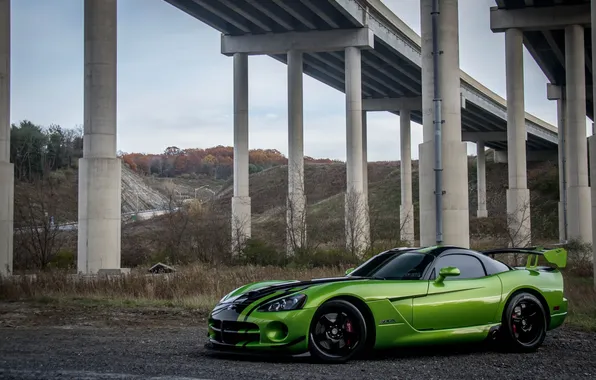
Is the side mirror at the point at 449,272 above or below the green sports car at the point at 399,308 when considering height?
above

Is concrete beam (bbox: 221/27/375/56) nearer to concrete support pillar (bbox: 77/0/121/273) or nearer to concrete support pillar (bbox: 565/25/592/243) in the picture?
concrete support pillar (bbox: 565/25/592/243)

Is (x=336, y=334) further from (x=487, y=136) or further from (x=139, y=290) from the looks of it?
(x=487, y=136)

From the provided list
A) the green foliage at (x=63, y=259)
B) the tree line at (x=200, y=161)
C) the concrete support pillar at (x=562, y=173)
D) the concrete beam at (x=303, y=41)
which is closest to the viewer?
the green foliage at (x=63, y=259)

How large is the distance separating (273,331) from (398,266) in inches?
78.1

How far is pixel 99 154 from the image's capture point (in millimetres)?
25828

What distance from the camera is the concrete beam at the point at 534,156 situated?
Answer: 377ft

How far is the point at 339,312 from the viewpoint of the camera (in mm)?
8383

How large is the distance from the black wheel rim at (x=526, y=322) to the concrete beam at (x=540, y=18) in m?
36.8

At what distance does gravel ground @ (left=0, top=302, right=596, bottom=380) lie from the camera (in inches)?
290

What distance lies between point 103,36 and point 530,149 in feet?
330

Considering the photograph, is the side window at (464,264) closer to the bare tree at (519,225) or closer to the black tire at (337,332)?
the black tire at (337,332)

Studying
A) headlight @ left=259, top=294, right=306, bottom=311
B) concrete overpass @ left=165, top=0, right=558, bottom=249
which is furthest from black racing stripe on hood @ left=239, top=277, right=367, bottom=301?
concrete overpass @ left=165, top=0, right=558, bottom=249

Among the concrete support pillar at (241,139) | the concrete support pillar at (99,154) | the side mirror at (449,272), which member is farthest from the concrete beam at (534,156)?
the side mirror at (449,272)

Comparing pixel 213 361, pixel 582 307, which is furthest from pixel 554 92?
pixel 213 361
